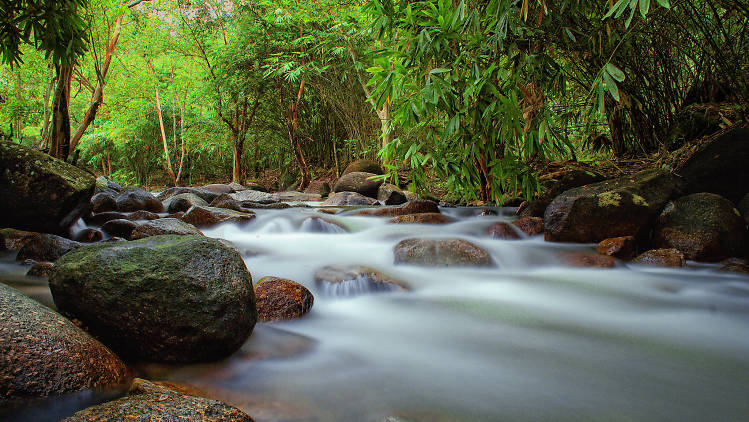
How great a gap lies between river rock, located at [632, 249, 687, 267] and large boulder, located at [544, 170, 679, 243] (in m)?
0.36

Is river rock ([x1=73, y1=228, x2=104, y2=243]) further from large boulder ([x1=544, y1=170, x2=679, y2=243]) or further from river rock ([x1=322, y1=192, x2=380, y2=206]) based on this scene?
large boulder ([x1=544, y1=170, x2=679, y2=243])

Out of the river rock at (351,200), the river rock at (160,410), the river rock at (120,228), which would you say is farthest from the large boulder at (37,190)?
the river rock at (351,200)

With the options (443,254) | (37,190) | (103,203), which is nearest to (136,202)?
(103,203)

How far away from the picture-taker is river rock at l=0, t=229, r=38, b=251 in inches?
160

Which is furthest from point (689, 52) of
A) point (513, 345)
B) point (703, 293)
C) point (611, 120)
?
point (513, 345)

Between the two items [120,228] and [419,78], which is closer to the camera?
[419,78]

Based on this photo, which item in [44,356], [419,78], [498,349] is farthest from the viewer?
[419,78]

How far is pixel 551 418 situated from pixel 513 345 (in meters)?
0.77

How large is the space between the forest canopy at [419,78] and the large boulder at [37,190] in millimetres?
927

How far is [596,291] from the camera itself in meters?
3.41

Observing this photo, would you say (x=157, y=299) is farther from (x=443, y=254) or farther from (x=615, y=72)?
(x=615, y=72)

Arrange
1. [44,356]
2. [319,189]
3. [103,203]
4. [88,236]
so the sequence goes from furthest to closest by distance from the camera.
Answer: [319,189] → [103,203] → [88,236] → [44,356]

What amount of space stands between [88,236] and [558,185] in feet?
19.3

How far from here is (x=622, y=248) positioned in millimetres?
3918
